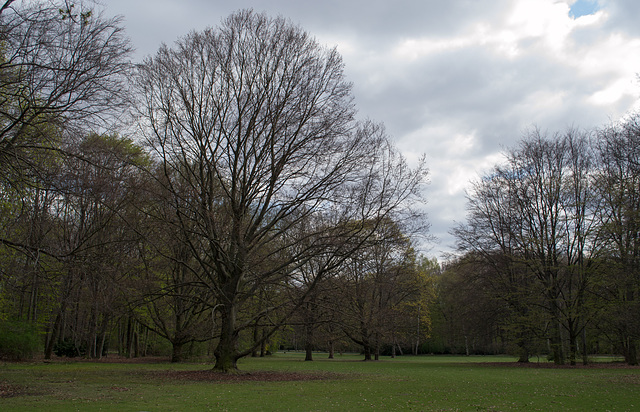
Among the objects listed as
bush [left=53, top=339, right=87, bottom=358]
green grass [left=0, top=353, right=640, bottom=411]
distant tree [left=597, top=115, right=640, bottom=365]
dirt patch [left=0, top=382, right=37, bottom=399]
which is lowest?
bush [left=53, top=339, right=87, bottom=358]

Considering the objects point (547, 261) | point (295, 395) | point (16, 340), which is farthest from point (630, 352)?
point (16, 340)

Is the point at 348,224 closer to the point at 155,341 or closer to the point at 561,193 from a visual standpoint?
the point at 561,193

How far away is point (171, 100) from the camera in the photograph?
18812 mm

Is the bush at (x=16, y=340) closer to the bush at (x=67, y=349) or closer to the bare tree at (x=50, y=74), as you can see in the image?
the bush at (x=67, y=349)

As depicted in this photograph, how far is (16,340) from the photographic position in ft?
72.8

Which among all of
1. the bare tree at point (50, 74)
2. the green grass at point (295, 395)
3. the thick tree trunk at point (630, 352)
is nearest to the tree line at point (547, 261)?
the thick tree trunk at point (630, 352)

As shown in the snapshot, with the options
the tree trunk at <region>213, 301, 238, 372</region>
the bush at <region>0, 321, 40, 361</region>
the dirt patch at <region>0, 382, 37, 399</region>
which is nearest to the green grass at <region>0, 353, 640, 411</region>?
the dirt patch at <region>0, 382, 37, 399</region>

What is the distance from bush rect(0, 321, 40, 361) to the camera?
22.0 meters

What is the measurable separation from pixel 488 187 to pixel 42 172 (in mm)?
31552

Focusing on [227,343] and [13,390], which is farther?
[227,343]

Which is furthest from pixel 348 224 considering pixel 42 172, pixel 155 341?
pixel 155 341

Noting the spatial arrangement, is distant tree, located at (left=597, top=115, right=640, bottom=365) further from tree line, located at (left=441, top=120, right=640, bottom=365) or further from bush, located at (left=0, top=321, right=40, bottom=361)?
bush, located at (left=0, top=321, right=40, bottom=361)

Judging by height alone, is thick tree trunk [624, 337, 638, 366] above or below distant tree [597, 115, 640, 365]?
below

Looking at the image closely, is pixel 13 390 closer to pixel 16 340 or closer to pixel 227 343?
pixel 227 343
